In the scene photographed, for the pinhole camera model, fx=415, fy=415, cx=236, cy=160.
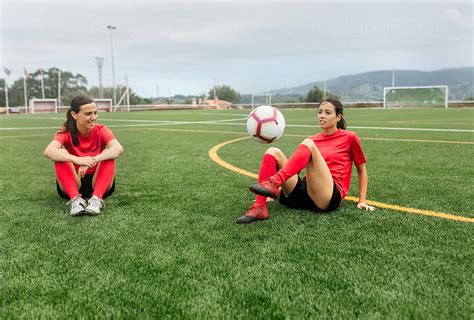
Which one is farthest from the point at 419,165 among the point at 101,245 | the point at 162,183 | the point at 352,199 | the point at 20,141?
the point at 20,141

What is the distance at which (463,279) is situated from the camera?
2314mm

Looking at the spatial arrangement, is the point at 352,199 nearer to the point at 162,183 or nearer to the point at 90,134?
the point at 162,183

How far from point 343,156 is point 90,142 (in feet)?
8.22

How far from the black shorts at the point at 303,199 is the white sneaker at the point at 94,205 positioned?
1660mm

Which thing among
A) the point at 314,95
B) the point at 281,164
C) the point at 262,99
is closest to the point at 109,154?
the point at 281,164

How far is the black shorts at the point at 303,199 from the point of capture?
3.56 meters

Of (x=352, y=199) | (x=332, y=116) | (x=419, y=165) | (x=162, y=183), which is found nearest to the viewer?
(x=332, y=116)

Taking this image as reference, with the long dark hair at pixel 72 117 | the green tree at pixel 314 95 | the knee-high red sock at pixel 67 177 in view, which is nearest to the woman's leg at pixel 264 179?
the knee-high red sock at pixel 67 177

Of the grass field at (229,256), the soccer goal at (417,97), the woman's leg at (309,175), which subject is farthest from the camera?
the soccer goal at (417,97)

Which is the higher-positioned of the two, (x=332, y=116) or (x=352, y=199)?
(x=332, y=116)

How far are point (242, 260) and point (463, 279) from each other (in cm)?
126

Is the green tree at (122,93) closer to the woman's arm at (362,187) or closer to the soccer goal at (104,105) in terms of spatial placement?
the soccer goal at (104,105)

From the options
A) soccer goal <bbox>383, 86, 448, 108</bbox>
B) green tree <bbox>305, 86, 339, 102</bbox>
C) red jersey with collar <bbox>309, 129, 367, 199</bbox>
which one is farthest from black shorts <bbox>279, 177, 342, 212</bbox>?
green tree <bbox>305, 86, 339, 102</bbox>

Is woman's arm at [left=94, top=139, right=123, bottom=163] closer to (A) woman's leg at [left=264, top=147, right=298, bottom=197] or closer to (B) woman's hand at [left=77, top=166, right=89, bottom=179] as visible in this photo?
(B) woman's hand at [left=77, top=166, right=89, bottom=179]
